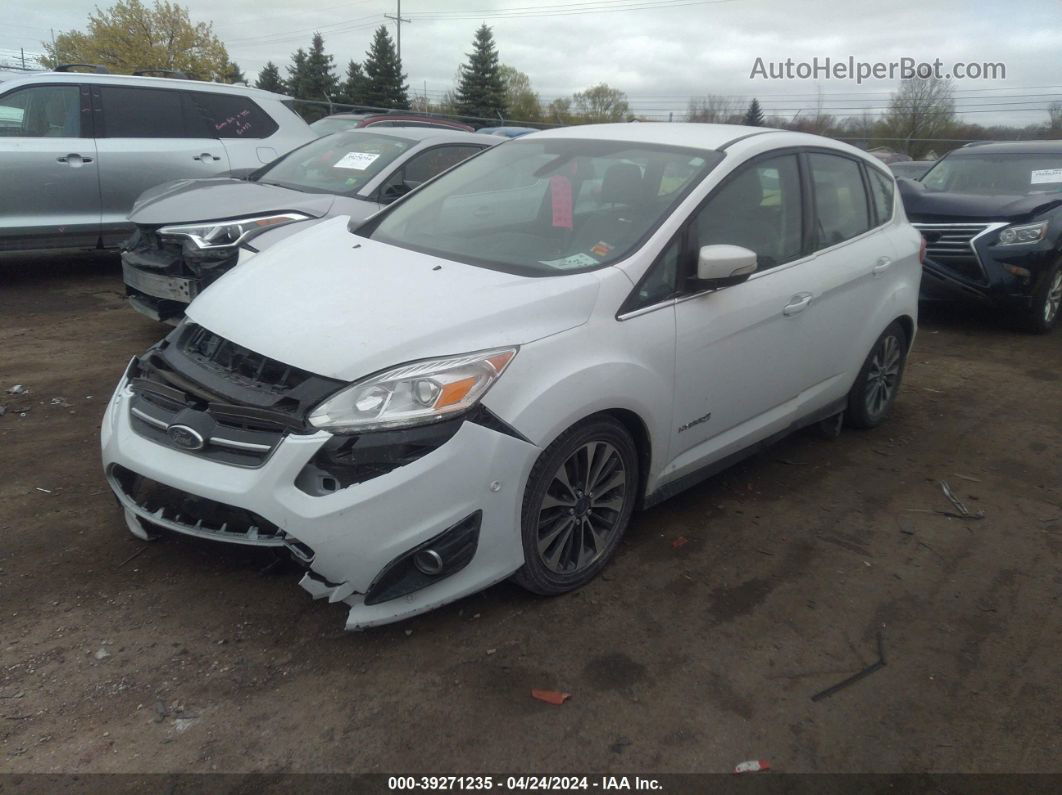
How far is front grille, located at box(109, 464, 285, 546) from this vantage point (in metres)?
2.81

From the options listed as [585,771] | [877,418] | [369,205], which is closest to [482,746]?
[585,771]

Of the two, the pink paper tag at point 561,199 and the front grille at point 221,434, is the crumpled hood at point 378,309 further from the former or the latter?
the pink paper tag at point 561,199

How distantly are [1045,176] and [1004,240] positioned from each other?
1.33m

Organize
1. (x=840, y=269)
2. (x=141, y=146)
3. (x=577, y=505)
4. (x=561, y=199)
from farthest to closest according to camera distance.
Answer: (x=141, y=146) → (x=840, y=269) → (x=561, y=199) → (x=577, y=505)

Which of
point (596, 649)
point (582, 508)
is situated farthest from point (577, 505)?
point (596, 649)

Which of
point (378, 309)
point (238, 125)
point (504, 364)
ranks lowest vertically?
point (504, 364)

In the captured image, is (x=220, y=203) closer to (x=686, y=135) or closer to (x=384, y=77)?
(x=686, y=135)

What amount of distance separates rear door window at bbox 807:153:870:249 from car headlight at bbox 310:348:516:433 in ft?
7.59

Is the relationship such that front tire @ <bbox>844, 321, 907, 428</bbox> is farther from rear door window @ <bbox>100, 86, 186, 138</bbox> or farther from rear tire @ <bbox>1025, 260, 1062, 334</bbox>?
rear door window @ <bbox>100, 86, 186, 138</bbox>

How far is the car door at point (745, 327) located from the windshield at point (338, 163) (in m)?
3.52

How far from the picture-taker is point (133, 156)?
8.24m

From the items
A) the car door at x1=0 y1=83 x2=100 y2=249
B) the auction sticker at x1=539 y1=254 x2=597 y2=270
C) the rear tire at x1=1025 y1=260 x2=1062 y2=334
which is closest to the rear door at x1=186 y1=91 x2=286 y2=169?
the car door at x1=0 y1=83 x2=100 y2=249

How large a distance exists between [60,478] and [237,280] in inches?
56.1

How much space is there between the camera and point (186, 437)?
9.65ft
